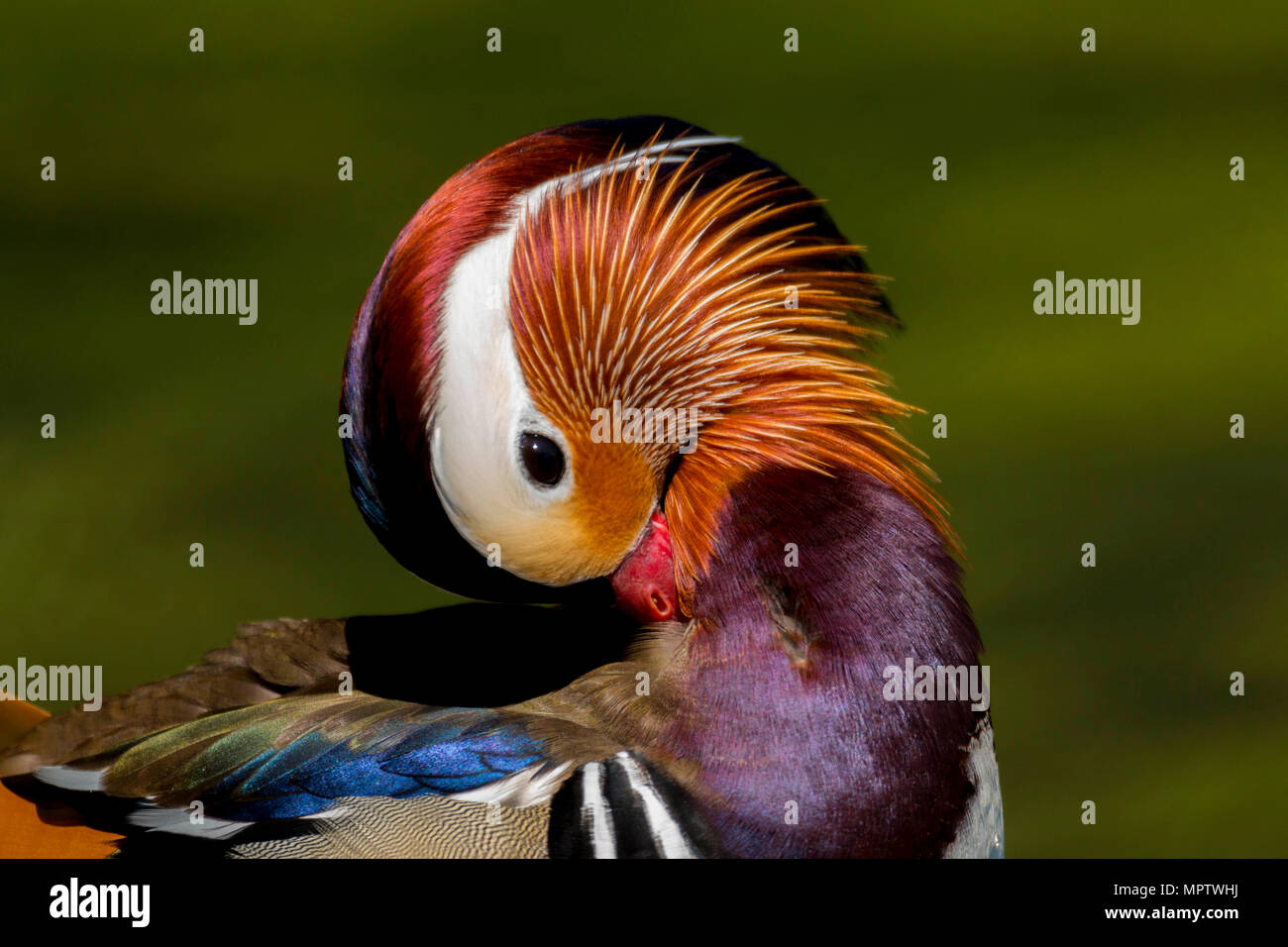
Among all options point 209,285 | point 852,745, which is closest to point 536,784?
point 852,745

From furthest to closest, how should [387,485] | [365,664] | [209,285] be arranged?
[209,285], [365,664], [387,485]

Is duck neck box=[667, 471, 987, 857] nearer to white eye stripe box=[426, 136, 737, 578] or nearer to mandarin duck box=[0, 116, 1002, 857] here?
mandarin duck box=[0, 116, 1002, 857]

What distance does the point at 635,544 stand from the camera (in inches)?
33.0

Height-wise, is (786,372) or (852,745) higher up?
(786,372)

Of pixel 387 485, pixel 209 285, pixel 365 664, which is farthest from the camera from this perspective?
pixel 209 285

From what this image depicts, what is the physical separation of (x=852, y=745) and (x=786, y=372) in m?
0.20

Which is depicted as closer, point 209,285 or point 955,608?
point 955,608

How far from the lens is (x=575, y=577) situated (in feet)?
2.71

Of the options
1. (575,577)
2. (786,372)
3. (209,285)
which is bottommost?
(575,577)

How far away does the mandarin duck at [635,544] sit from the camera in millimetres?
792

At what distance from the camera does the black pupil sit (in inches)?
31.1

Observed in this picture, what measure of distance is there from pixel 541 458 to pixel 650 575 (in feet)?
0.32

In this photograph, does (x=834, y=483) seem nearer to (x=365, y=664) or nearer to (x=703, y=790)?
(x=703, y=790)

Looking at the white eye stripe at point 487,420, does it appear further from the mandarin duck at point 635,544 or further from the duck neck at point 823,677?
the duck neck at point 823,677
